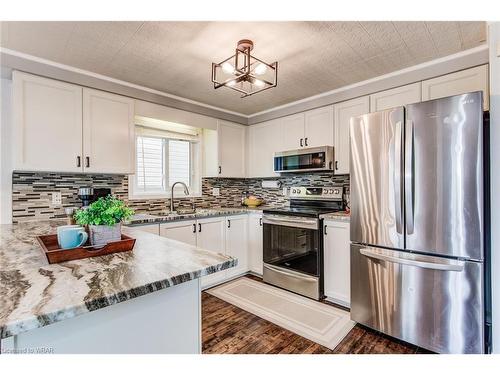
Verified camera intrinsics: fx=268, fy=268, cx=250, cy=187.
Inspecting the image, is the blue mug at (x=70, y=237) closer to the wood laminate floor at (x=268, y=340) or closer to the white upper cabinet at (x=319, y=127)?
the wood laminate floor at (x=268, y=340)

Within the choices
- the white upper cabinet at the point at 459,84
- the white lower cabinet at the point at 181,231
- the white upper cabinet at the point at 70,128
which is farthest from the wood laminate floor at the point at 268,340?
the white upper cabinet at the point at 459,84

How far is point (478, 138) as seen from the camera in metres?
1.59

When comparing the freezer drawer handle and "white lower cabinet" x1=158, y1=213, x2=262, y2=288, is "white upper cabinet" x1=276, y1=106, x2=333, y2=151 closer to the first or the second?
"white lower cabinet" x1=158, y1=213, x2=262, y2=288

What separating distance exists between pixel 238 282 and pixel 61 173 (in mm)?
2133

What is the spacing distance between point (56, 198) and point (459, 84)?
3566 mm

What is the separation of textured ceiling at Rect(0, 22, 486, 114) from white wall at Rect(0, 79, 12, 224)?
47cm

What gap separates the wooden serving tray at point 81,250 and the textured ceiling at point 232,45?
4.56 ft

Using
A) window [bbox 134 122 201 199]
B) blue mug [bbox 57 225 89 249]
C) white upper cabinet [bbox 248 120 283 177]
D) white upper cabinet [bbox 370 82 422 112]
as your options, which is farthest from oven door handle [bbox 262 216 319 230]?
blue mug [bbox 57 225 89 249]

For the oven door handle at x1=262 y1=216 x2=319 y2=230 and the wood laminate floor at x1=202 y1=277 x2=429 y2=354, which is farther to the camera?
the oven door handle at x1=262 y1=216 x2=319 y2=230

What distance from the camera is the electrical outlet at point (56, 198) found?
2420mm

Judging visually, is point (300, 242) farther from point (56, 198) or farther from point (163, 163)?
point (56, 198)

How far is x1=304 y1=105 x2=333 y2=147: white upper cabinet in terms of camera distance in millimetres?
2975

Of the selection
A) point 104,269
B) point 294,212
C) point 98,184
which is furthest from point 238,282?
point 104,269

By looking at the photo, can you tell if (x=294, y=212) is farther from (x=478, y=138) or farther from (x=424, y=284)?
(x=478, y=138)
